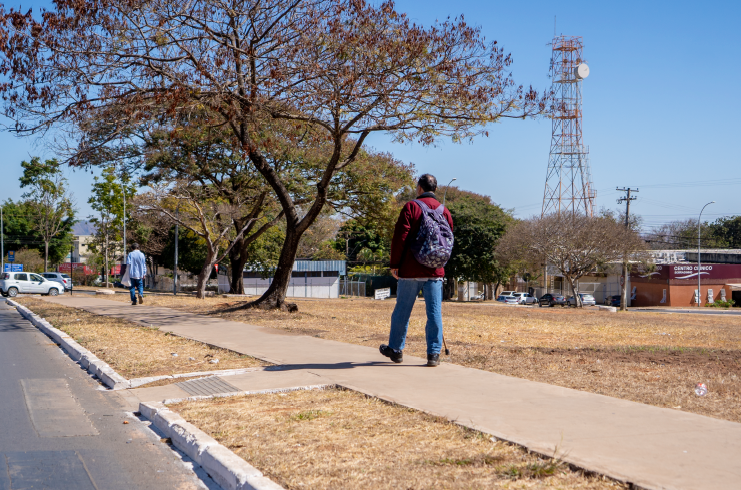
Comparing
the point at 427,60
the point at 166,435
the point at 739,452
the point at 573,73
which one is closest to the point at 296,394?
the point at 166,435

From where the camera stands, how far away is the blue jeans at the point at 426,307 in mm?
7164

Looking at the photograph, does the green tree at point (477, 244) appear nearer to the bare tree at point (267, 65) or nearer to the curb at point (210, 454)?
the bare tree at point (267, 65)

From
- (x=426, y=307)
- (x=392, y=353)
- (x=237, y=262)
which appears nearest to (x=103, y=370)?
(x=392, y=353)

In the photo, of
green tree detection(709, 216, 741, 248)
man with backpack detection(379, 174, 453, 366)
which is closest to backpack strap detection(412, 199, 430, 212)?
man with backpack detection(379, 174, 453, 366)

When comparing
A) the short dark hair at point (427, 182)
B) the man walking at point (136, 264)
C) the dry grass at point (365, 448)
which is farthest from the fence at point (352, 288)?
the dry grass at point (365, 448)

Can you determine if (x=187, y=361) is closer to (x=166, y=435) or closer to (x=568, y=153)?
(x=166, y=435)

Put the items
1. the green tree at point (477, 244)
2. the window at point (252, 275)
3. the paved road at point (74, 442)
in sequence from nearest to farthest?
the paved road at point (74, 442)
the green tree at point (477, 244)
the window at point (252, 275)

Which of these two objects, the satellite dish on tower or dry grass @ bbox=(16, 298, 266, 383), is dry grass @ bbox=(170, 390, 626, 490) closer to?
dry grass @ bbox=(16, 298, 266, 383)

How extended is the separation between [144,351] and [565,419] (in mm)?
6654

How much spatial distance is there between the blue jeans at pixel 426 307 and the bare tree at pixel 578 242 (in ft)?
107

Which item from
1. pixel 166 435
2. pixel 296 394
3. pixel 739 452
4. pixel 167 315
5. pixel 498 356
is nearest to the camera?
pixel 739 452

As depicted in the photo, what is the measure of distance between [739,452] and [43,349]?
10744 millimetres

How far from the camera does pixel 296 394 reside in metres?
6.20

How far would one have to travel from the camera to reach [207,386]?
675cm
